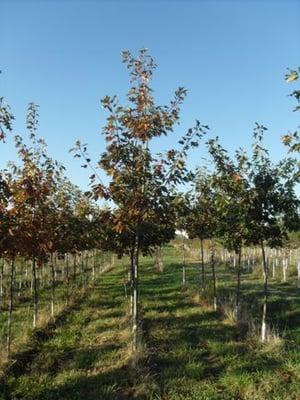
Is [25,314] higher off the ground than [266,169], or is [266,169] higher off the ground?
[266,169]

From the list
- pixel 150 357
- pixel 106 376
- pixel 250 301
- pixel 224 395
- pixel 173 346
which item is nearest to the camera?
pixel 224 395

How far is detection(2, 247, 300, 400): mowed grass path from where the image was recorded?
9273 millimetres

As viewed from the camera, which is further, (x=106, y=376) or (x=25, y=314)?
(x=25, y=314)

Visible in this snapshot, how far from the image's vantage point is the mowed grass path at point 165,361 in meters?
9.27

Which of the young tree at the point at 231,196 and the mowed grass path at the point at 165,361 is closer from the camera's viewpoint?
the mowed grass path at the point at 165,361

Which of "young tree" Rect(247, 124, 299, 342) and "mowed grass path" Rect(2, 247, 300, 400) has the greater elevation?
"young tree" Rect(247, 124, 299, 342)

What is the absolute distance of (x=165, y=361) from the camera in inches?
440

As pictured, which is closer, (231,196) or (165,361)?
(165,361)

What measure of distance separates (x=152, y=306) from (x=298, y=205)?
7492mm

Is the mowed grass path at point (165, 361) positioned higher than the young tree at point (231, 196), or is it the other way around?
the young tree at point (231, 196)

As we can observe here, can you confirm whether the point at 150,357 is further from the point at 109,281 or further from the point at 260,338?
the point at 109,281

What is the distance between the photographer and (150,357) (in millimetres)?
11336

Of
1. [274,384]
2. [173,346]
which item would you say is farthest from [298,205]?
[274,384]

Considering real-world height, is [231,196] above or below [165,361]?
above
